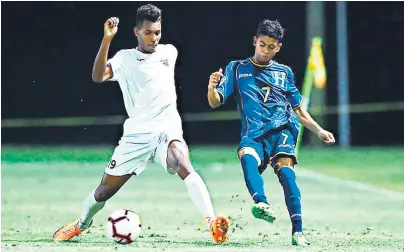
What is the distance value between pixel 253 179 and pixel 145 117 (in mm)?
1022

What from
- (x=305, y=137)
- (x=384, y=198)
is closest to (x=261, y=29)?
(x=384, y=198)

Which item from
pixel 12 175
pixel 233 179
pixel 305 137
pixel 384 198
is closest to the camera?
pixel 384 198

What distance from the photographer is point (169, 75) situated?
9.82 metres

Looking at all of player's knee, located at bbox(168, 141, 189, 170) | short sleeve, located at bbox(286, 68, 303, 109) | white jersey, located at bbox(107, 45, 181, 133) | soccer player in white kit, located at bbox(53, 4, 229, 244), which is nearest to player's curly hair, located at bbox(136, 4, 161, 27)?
soccer player in white kit, located at bbox(53, 4, 229, 244)

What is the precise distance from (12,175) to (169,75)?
844 centimetres

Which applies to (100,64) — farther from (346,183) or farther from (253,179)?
(346,183)

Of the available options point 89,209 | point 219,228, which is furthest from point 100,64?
point 219,228

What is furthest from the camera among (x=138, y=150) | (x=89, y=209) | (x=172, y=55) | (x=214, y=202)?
(x=214, y=202)

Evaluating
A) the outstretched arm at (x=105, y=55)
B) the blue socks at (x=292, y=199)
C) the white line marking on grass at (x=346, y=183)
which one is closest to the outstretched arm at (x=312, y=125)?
the blue socks at (x=292, y=199)

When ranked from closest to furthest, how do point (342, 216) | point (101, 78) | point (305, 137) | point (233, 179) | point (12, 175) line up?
1. point (101, 78)
2. point (342, 216)
3. point (233, 179)
4. point (12, 175)
5. point (305, 137)

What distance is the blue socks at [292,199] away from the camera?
9203 mm

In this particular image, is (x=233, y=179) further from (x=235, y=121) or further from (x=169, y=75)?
(x=235, y=121)

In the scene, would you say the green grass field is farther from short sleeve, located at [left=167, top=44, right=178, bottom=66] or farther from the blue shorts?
short sleeve, located at [left=167, top=44, right=178, bottom=66]

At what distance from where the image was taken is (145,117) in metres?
9.66
